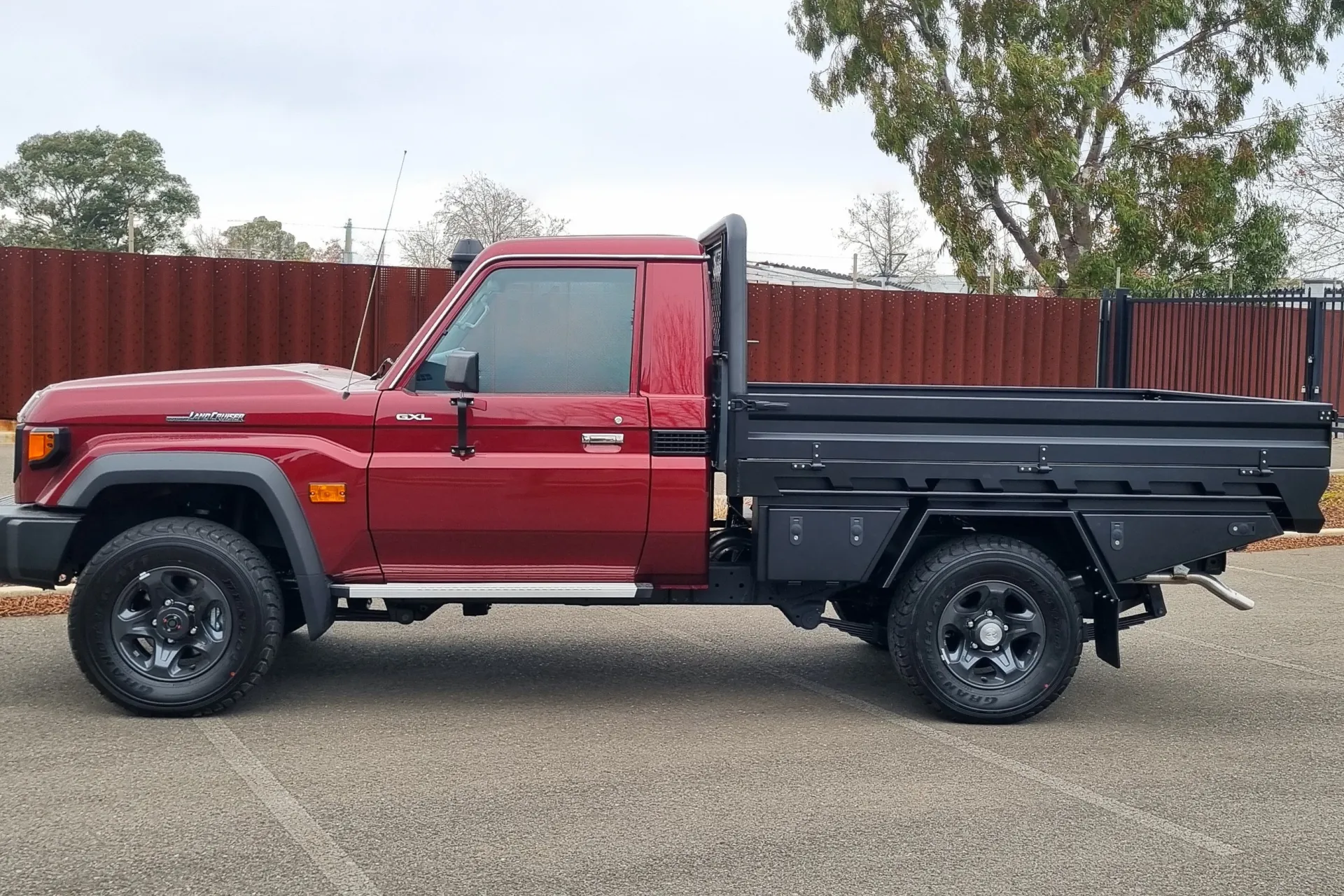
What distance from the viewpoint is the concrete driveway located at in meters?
4.22

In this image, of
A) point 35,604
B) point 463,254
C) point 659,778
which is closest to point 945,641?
point 659,778

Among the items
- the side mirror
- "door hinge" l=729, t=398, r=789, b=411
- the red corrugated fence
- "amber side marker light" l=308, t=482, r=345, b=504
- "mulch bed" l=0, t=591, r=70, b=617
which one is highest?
the red corrugated fence

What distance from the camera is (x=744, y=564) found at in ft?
20.5

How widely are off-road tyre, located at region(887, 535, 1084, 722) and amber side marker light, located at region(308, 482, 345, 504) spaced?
8.32 ft

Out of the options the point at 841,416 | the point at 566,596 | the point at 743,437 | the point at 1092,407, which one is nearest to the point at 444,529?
the point at 566,596

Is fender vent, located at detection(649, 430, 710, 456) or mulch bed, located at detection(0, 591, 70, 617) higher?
fender vent, located at detection(649, 430, 710, 456)

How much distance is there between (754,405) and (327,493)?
1.92 metres

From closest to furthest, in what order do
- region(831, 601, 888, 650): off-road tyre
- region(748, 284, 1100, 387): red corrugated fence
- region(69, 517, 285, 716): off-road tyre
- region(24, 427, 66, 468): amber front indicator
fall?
region(69, 517, 285, 716): off-road tyre
region(24, 427, 66, 468): amber front indicator
region(831, 601, 888, 650): off-road tyre
region(748, 284, 1100, 387): red corrugated fence

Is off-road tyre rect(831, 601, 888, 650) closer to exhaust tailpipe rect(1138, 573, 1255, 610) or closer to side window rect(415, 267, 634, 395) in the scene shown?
exhaust tailpipe rect(1138, 573, 1255, 610)

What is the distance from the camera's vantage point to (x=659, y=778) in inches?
203

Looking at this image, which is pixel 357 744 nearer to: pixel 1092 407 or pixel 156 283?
pixel 1092 407

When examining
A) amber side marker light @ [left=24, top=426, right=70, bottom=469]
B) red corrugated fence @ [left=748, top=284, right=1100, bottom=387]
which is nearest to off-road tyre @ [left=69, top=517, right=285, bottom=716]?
amber side marker light @ [left=24, top=426, right=70, bottom=469]

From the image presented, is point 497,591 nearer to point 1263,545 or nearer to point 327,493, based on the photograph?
point 327,493

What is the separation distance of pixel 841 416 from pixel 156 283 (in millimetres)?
12127
